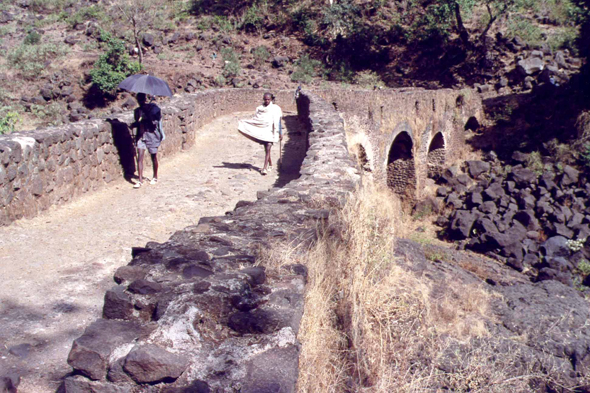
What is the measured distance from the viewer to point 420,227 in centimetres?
1736

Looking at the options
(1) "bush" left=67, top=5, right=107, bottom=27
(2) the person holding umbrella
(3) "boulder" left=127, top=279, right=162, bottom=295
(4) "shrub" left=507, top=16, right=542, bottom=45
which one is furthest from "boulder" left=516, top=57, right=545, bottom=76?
(3) "boulder" left=127, top=279, right=162, bottom=295

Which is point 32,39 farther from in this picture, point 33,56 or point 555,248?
point 555,248

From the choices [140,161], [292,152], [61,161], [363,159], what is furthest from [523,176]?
[61,161]

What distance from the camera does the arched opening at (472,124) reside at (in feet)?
78.9

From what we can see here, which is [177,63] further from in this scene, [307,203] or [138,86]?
[307,203]

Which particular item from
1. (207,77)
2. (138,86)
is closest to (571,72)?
(207,77)

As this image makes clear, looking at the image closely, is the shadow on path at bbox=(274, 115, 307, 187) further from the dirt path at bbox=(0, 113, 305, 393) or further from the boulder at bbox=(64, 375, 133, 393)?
the boulder at bbox=(64, 375, 133, 393)

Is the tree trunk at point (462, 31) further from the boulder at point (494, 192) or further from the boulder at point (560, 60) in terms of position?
the boulder at point (494, 192)

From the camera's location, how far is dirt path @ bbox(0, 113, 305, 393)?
9.81 ft

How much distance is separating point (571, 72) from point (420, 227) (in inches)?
572

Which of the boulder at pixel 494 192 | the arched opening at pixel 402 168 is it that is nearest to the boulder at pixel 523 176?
the boulder at pixel 494 192

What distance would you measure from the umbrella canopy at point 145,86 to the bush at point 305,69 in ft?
63.9

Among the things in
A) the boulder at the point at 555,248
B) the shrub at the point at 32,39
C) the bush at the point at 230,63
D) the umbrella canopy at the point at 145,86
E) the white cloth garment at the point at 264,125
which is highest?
the shrub at the point at 32,39

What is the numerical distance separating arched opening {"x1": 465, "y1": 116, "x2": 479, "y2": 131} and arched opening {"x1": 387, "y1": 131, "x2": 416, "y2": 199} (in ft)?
25.6
